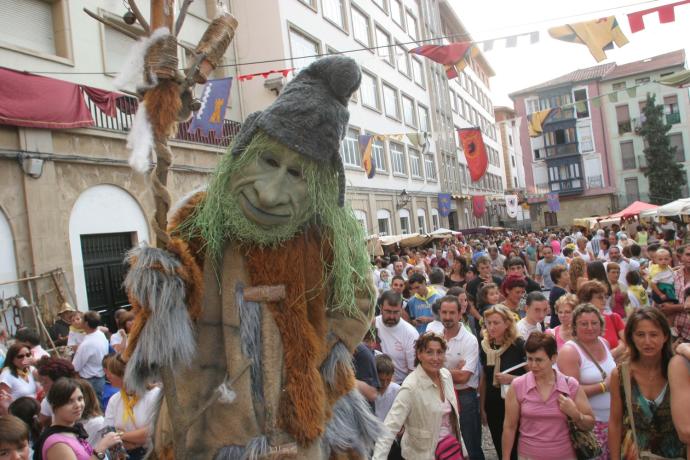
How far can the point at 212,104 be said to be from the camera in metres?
11.2

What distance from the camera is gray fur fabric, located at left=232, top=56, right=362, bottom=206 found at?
232 cm

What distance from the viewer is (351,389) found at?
255cm

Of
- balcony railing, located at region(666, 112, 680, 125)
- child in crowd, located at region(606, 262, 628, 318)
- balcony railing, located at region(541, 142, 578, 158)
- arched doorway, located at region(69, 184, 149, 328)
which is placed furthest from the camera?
balcony railing, located at region(541, 142, 578, 158)

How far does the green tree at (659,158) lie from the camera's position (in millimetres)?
44031

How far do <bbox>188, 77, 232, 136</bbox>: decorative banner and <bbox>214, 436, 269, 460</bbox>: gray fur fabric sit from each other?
9.76m

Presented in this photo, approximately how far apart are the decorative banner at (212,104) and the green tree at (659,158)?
41976 millimetres

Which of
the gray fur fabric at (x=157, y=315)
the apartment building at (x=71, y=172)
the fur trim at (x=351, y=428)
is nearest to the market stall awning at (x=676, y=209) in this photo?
the apartment building at (x=71, y=172)

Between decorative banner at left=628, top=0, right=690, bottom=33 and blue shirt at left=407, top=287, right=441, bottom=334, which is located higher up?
decorative banner at left=628, top=0, right=690, bottom=33

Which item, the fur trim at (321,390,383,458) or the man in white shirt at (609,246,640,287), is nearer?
the fur trim at (321,390,383,458)

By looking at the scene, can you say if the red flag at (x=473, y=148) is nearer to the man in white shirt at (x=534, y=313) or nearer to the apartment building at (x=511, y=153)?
the man in white shirt at (x=534, y=313)

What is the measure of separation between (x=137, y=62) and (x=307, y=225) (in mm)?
942

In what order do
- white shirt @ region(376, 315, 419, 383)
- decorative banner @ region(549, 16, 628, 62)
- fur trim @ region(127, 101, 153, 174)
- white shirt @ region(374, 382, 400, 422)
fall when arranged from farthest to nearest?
decorative banner @ region(549, 16, 628, 62), white shirt @ region(376, 315, 419, 383), white shirt @ region(374, 382, 400, 422), fur trim @ region(127, 101, 153, 174)

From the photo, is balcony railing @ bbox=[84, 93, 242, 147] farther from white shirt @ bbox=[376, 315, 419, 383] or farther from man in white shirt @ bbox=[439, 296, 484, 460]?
man in white shirt @ bbox=[439, 296, 484, 460]

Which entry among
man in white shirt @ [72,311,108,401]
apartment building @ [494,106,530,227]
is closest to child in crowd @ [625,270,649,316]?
man in white shirt @ [72,311,108,401]
